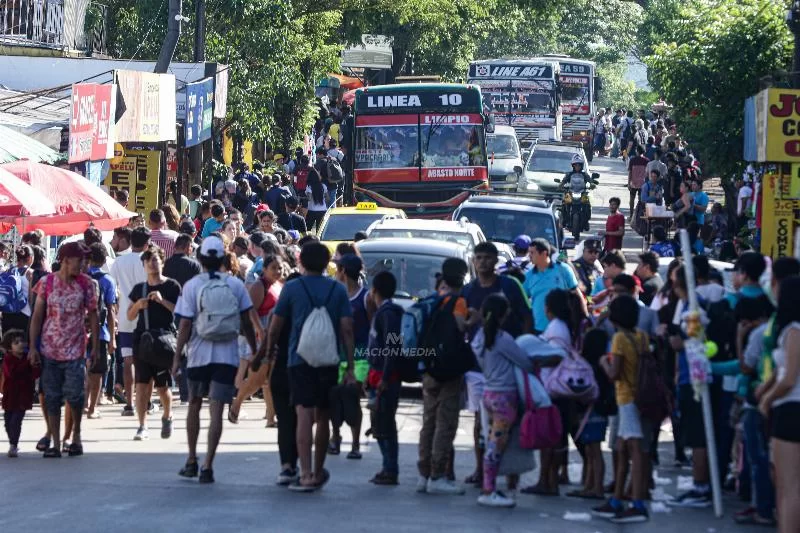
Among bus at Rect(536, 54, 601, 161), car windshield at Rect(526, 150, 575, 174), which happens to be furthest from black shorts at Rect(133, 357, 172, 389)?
bus at Rect(536, 54, 601, 161)

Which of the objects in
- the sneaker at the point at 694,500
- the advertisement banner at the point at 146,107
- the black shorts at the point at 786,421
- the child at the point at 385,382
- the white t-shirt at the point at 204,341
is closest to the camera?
the black shorts at the point at 786,421

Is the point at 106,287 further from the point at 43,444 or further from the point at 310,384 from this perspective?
the point at 310,384

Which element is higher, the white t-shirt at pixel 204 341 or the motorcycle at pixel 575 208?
the motorcycle at pixel 575 208

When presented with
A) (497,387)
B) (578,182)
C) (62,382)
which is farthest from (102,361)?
(578,182)

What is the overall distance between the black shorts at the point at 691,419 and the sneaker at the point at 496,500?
1.27 meters

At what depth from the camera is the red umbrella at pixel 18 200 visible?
47.3 feet

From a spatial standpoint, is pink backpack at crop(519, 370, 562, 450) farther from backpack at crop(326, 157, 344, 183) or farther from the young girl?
backpack at crop(326, 157, 344, 183)

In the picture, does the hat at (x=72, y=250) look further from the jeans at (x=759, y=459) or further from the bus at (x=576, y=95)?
the bus at (x=576, y=95)

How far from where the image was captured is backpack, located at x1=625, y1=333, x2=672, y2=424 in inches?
372

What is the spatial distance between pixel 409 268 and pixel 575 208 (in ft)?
53.3

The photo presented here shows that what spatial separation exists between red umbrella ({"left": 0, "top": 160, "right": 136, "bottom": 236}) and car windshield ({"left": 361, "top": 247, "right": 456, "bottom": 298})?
320 centimetres

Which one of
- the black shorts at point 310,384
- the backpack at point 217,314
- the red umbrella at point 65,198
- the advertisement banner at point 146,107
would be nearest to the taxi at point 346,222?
the advertisement banner at point 146,107

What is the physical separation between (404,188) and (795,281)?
2006 cm

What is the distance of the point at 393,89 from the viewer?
2756 centimetres
